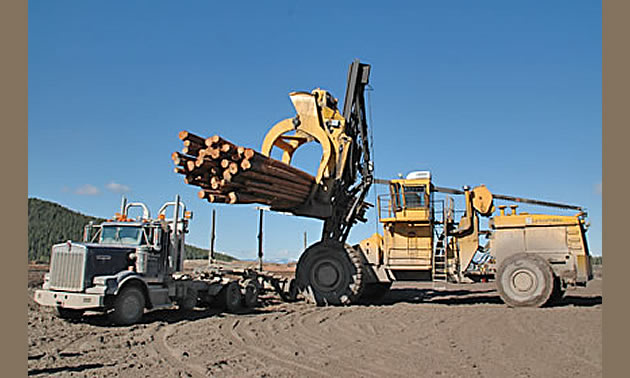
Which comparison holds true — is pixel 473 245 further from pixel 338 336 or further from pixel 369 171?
pixel 338 336

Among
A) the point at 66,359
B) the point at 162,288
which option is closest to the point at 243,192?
the point at 162,288

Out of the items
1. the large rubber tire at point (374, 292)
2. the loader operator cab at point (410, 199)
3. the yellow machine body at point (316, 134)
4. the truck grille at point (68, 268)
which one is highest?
the yellow machine body at point (316, 134)

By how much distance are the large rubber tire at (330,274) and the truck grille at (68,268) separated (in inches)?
269

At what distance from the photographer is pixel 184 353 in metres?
8.05

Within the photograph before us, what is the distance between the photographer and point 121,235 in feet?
40.2

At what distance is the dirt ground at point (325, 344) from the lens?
7.09 metres

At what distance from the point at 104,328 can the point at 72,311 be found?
1846 millimetres

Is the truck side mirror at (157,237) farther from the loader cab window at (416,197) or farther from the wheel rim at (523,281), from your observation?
the wheel rim at (523,281)

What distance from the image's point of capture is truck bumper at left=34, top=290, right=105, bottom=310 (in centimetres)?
1028

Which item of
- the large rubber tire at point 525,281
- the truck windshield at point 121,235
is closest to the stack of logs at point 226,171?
the truck windshield at point 121,235

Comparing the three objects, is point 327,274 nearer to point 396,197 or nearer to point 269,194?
point 396,197

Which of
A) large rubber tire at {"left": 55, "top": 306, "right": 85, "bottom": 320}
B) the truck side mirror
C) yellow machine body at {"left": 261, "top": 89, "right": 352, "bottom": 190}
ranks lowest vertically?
large rubber tire at {"left": 55, "top": 306, "right": 85, "bottom": 320}

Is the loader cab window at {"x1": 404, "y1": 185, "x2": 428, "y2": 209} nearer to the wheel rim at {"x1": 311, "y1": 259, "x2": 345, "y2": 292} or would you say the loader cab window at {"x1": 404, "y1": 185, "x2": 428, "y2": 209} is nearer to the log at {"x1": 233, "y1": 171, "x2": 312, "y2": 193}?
the wheel rim at {"x1": 311, "y1": 259, "x2": 345, "y2": 292}

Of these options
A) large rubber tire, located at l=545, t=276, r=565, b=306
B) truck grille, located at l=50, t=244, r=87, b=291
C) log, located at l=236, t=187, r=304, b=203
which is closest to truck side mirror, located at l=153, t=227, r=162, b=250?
truck grille, located at l=50, t=244, r=87, b=291
